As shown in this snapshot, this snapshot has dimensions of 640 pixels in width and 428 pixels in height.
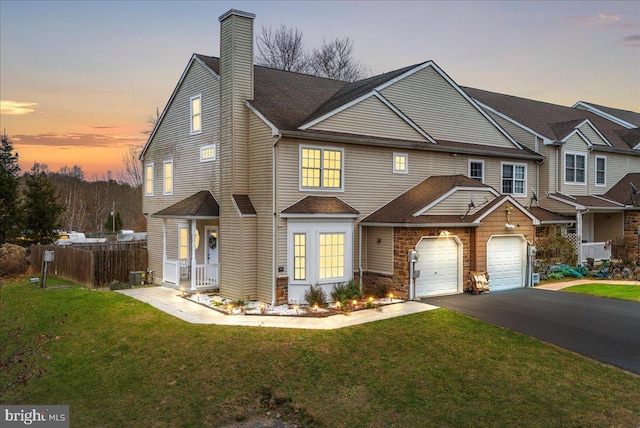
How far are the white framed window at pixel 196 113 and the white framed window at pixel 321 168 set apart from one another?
17.8ft

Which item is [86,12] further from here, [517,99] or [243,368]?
[517,99]

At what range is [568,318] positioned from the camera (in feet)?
42.5

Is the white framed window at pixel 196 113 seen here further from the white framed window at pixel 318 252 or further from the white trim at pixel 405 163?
the white trim at pixel 405 163

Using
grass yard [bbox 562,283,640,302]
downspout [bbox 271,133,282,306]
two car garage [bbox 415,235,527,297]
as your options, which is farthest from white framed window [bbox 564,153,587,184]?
downspout [bbox 271,133,282,306]

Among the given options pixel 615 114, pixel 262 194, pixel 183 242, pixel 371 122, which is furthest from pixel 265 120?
pixel 615 114

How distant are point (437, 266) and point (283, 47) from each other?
31.4 metres

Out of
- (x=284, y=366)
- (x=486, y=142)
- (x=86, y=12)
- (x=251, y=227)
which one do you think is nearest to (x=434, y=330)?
(x=284, y=366)

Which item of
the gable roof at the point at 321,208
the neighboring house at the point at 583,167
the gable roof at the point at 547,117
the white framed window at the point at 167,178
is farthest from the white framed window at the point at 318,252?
the gable roof at the point at 547,117

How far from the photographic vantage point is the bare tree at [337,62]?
42406 millimetres

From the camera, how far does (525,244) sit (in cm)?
1811

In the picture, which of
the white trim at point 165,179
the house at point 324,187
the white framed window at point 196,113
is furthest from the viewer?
the white trim at point 165,179

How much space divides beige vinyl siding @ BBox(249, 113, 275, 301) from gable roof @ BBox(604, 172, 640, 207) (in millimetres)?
20430

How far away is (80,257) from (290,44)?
29.1m

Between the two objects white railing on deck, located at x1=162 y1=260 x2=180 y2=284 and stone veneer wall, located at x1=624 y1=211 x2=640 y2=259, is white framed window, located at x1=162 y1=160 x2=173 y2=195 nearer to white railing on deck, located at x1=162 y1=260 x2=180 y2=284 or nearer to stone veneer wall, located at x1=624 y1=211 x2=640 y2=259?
white railing on deck, located at x1=162 y1=260 x2=180 y2=284
